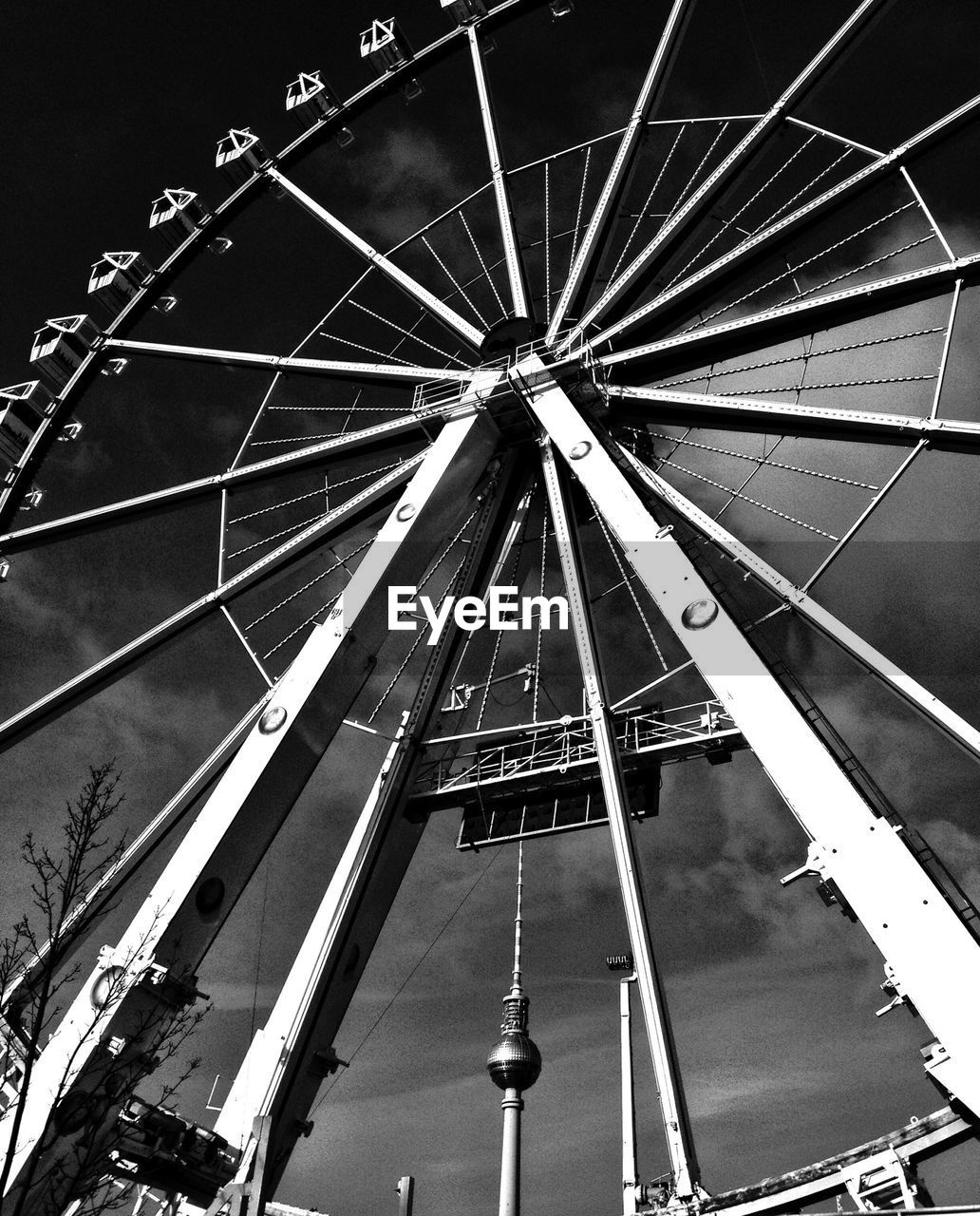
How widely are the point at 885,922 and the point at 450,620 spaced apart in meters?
8.78

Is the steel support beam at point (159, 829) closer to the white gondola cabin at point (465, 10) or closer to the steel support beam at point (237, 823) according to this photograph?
the steel support beam at point (237, 823)

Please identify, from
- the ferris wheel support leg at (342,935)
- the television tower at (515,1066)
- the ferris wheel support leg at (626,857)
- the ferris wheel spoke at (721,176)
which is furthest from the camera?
the television tower at (515,1066)

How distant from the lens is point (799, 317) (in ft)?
49.9

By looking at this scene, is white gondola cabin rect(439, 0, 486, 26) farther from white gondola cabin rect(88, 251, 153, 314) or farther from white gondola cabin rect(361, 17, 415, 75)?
Result: white gondola cabin rect(88, 251, 153, 314)

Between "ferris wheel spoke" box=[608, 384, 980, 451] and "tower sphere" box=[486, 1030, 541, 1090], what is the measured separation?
25707 millimetres

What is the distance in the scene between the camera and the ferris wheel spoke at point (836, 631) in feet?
33.5

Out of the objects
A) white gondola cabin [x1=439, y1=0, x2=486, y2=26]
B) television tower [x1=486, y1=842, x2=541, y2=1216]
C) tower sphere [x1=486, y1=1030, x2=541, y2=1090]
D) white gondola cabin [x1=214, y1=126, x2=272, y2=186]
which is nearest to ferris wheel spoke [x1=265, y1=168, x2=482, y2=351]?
white gondola cabin [x1=214, y1=126, x2=272, y2=186]

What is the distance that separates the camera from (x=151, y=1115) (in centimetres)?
1209

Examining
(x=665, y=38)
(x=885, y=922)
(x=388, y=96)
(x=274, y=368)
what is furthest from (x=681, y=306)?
(x=885, y=922)

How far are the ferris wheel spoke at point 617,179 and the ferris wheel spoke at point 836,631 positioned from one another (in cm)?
584

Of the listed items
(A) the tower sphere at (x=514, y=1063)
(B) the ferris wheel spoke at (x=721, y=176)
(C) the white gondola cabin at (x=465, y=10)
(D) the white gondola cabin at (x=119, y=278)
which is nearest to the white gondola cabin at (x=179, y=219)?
(D) the white gondola cabin at (x=119, y=278)

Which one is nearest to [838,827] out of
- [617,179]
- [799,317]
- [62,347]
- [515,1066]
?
[799,317]

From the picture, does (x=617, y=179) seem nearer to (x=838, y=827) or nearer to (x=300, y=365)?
(x=300, y=365)

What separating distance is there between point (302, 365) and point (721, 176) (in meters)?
7.72
